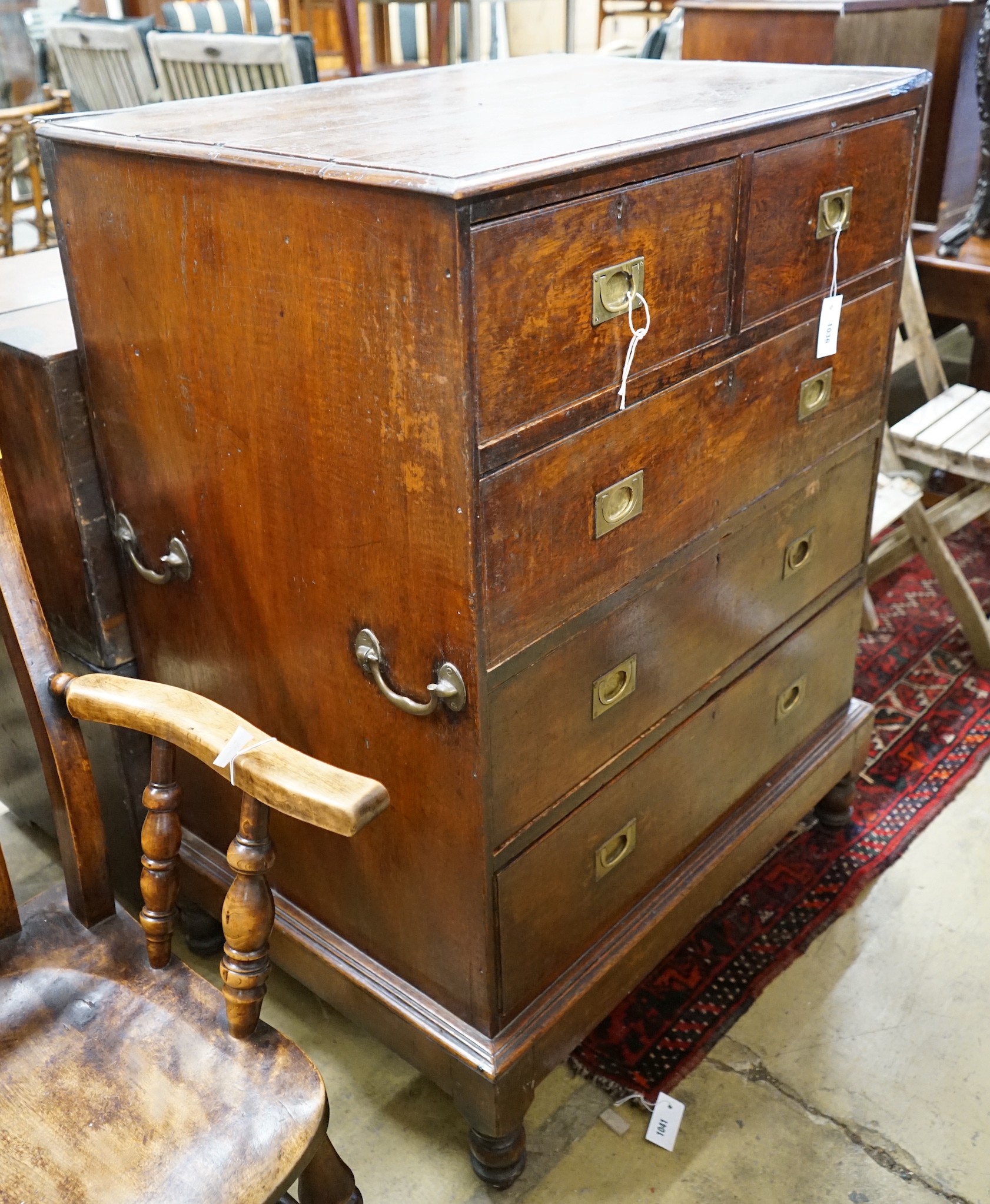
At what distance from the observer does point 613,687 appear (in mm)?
1518

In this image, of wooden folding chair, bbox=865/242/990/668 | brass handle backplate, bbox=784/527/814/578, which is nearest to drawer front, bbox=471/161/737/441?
brass handle backplate, bbox=784/527/814/578

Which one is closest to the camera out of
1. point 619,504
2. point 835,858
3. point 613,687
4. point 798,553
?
point 619,504

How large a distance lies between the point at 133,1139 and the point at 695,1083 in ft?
3.19

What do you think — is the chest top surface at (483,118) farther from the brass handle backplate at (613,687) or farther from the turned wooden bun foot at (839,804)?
the turned wooden bun foot at (839,804)

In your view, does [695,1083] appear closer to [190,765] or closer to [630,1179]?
[630,1179]

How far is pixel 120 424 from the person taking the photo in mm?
1541

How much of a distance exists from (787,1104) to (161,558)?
1.24m

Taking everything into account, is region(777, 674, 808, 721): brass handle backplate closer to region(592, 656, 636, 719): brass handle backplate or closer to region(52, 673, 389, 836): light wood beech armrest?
region(592, 656, 636, 719): brass handle backplate

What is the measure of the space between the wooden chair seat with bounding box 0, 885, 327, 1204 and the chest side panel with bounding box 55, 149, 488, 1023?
33 centimetres

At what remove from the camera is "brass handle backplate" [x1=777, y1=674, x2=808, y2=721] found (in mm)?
1968

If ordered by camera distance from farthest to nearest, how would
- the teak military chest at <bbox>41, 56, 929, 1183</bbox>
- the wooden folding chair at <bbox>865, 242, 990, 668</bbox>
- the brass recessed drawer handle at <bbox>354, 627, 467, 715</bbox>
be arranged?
the wooden folding chair at <bbox>865, 242, 990, 668</bbox> → the brass recessed drawer handle at <bbox>354, 627, 467, 715</bbox> → the teak military chest at <bbox>41, 56, 929, 1183</bbox>

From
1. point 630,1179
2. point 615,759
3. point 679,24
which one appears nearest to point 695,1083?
point 630,1179

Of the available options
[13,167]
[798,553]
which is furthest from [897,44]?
[13,167]

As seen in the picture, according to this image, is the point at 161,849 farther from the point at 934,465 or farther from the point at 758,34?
the point at 758,34
